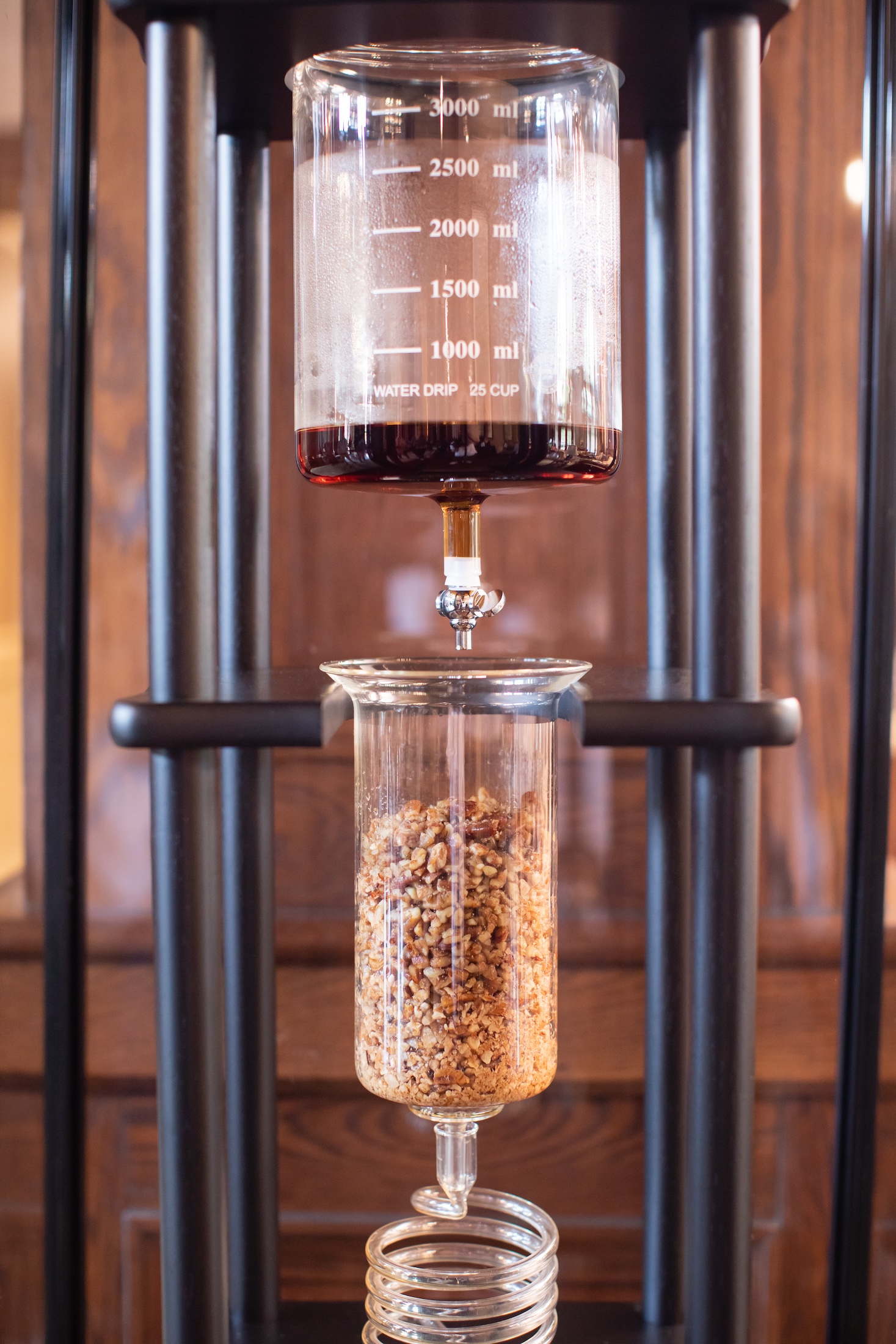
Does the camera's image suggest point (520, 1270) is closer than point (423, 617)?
Yes

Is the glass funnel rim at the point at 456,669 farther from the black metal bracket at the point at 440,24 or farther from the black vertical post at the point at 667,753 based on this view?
the black metal bracket at the point at 440,24

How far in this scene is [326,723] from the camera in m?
0.49

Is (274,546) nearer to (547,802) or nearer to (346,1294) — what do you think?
(547,802)

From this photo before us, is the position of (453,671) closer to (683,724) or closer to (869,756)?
(683,724)

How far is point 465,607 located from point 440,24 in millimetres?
271

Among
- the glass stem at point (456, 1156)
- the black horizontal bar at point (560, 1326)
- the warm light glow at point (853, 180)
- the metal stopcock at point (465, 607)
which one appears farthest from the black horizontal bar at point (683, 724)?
the warm light glow at point (853, 180)

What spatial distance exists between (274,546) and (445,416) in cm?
42

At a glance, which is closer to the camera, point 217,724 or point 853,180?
point 217,724

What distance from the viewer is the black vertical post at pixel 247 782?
0.67 metres

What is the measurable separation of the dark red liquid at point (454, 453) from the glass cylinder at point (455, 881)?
0.10 m

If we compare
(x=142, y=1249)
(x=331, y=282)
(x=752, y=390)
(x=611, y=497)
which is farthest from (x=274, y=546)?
(x=142, y=1249)

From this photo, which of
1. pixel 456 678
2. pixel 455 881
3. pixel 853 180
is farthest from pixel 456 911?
pixel 853 180

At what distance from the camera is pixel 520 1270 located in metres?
0.61

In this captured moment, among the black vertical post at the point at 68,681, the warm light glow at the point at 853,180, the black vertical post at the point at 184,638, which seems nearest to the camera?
the black vertical post at the point at 184,638
